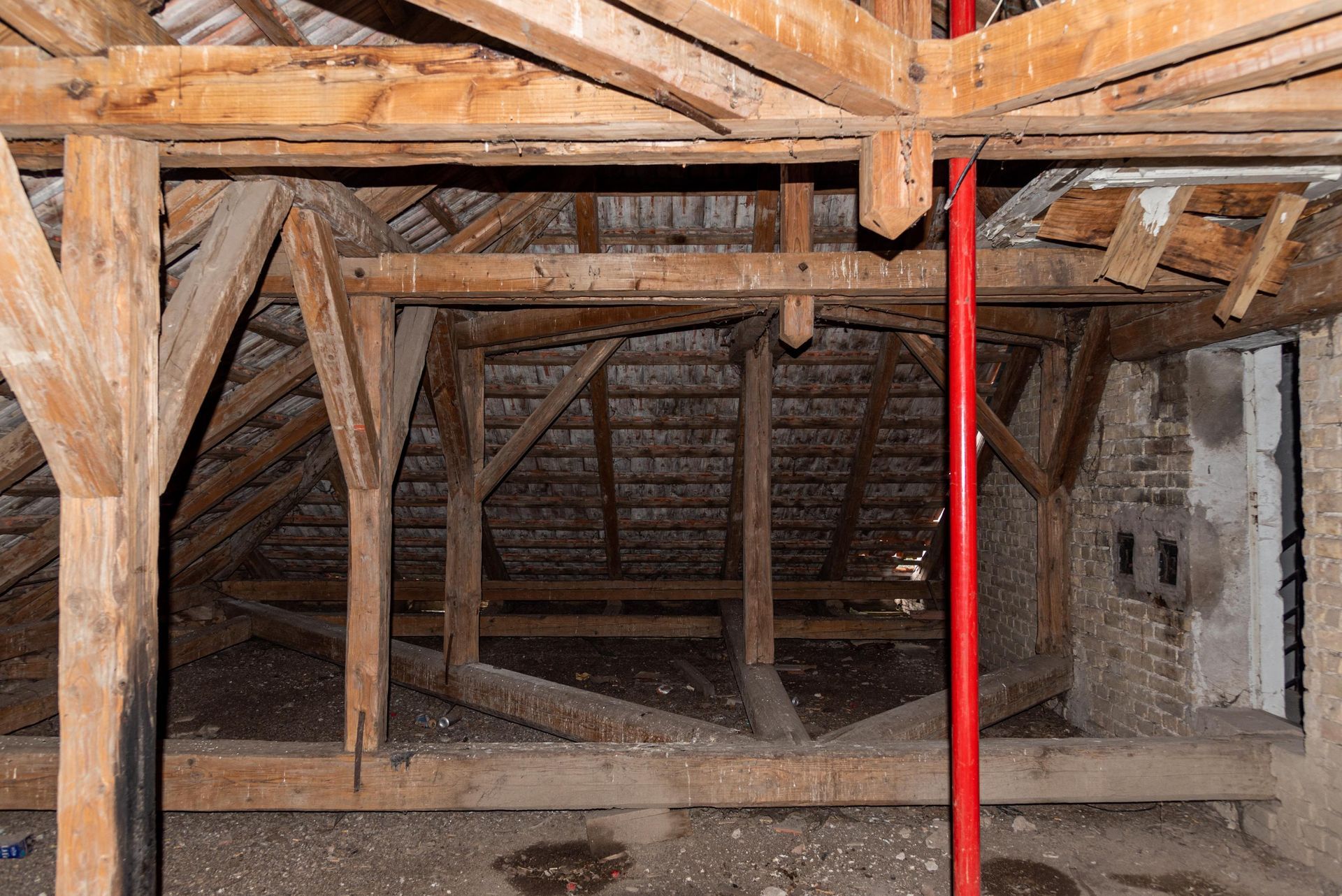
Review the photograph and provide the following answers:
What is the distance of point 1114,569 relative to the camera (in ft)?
16.5

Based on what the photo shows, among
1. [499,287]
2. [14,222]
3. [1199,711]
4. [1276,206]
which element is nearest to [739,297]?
[499,287]

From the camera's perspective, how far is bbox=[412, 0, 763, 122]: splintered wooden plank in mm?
1529

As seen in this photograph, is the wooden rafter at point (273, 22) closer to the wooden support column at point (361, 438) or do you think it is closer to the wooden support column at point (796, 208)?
the wooden support column at point (361, 438)

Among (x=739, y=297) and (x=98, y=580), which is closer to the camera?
(x=98, y=580)

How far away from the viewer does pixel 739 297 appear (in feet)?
13.4

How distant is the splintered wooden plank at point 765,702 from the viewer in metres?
3.85

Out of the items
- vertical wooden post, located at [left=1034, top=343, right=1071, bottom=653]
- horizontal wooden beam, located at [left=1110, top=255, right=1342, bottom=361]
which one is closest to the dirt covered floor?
vertical wooden post, located at [left=1034, top=343, right=1071, bottom=653]

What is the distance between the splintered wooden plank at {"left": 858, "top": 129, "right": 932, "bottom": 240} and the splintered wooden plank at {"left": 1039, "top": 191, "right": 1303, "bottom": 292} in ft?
5.46

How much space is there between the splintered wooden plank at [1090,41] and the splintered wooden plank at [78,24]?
229 centimetres

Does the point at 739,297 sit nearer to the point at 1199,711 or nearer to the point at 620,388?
the point at 620,388

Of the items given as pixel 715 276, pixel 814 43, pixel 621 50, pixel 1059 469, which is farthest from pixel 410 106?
pixel 1059 469

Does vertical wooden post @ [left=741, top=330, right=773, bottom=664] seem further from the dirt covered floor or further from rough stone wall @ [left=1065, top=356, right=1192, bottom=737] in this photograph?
rough stone wall @ [left=1065, top=356, right=1192, bottom=737]

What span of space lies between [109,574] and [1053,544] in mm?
5710

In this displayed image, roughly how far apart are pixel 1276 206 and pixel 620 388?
4.50m
